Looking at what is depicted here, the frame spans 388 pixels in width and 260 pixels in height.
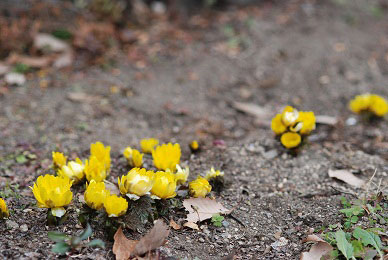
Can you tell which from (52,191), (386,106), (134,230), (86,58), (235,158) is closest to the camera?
(52,191)

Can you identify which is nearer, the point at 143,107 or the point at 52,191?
the point at 52,191

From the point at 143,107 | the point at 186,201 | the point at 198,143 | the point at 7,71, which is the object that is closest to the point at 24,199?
the point at 186,201

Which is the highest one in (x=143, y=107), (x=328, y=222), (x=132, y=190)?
(x=132, y=190)

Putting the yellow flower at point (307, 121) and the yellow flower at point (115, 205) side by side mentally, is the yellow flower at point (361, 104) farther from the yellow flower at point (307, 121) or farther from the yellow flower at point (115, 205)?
the yellow flower at point (115, 205)

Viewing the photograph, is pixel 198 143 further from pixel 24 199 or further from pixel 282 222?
pixel 24 199

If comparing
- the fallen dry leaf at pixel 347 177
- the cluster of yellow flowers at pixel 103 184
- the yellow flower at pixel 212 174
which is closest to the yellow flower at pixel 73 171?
the cluster of yellow flowers at pixel 103 184

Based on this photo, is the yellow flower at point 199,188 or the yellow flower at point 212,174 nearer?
the yellow flower at point 199,188

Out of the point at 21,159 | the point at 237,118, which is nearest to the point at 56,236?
the point at 21,159

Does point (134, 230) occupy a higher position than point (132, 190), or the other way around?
point (132, 190)
